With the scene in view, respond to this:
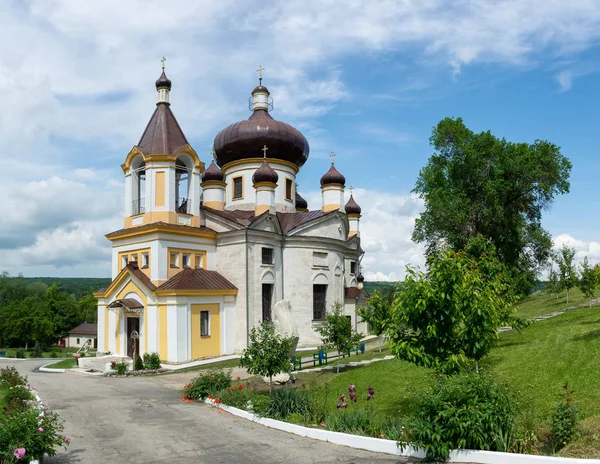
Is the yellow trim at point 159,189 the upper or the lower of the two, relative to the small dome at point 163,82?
lower

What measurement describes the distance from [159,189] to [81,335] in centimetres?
4789

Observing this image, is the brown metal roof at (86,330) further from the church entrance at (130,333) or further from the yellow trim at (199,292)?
the yellow trim at (199,292)

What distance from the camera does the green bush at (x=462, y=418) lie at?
8.06 m

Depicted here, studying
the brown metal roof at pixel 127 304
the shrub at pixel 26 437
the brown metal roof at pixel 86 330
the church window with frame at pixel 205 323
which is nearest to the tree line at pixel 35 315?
the brown metal roof at pixel 86 330

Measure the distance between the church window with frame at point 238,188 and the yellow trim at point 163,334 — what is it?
11535mm

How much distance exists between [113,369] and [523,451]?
1901cm

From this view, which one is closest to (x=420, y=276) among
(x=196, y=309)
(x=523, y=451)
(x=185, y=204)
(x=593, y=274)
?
(x=523, y=451)

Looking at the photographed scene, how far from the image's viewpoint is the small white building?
64938 mm

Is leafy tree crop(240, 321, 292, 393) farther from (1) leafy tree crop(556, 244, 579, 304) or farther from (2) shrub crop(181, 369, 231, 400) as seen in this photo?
(1) leafy tree crop(556, 244, 579, 304)

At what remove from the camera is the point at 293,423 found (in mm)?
11359

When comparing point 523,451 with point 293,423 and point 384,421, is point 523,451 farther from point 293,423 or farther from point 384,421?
point 293,423

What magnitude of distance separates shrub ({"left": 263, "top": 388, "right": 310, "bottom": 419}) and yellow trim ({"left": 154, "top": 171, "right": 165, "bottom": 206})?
52.4 ft

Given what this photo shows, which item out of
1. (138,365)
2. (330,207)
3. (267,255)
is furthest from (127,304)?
(330,207)

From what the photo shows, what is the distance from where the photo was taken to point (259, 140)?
33250 millimetres
